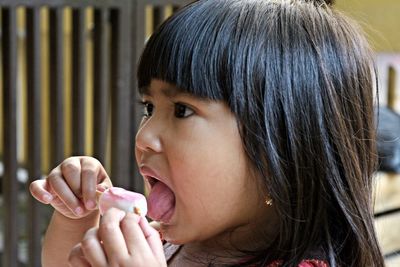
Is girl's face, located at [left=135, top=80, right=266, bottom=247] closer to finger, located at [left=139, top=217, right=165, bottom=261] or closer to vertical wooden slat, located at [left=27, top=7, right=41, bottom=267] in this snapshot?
finger, located at [left=139, top=217, right=165, bottom=261]

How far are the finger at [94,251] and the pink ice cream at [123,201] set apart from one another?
0.09m

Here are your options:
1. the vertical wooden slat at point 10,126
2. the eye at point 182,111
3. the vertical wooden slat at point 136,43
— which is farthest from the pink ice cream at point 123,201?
the vertical wooden slat at point 136,43

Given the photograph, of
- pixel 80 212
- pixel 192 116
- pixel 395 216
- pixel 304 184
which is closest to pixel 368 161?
pixel 304 184

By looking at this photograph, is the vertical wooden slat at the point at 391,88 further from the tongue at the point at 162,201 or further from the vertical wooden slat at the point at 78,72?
the tongue at the point at 162,201

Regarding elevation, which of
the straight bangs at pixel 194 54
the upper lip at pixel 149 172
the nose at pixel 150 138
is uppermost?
the straight bangs at pixel 194 54

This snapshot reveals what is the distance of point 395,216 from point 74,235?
2.24 metres

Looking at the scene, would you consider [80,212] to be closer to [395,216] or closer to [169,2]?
[169,2]

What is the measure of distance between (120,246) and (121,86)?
1504mm

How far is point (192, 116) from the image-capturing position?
0.92 m

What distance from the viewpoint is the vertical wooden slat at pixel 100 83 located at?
90.5 inches

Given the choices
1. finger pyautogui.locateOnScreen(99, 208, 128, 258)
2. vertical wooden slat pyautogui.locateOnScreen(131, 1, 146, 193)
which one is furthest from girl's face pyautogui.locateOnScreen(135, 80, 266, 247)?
vertical wooden slat pyautogui.locateOnScreen(131, 1, 146, 193)

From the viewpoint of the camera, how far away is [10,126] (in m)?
2.12

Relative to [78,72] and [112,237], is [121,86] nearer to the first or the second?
[78,72]

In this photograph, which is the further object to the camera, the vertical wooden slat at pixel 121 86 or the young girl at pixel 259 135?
the vertical wooden slat at pixel 121 86
